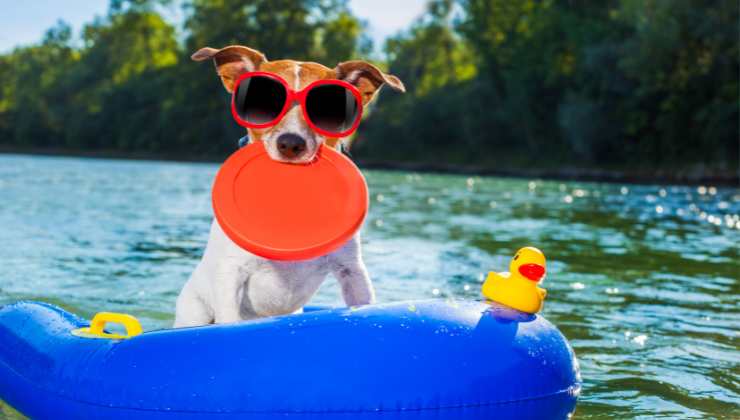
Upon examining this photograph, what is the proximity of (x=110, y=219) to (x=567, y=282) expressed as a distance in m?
8.52

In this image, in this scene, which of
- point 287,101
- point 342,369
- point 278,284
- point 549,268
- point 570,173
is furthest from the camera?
point 570,173

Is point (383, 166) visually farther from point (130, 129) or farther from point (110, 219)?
point (110, 219)

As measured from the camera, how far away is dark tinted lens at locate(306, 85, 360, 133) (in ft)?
12.5

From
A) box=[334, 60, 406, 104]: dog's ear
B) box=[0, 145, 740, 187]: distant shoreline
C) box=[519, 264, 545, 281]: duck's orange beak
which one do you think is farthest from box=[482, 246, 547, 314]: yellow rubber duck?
box=[0, 145, 740, 187]: distant shoreline

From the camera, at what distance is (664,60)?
130 ft

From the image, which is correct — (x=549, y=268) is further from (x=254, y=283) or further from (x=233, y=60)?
(x=233, y=60)

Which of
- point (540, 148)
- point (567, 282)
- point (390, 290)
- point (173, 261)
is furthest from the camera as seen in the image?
point (540, 148)

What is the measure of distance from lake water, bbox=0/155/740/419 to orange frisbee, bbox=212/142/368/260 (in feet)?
5.00

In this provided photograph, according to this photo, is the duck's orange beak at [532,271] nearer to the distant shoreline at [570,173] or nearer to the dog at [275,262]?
the dog at [275,262]

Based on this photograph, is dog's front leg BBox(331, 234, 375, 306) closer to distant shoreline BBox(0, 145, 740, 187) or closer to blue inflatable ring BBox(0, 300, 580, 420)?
blue inflatable ring BBox(0, 300, 580, 420)

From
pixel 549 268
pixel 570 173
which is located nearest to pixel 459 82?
pixel 570 173

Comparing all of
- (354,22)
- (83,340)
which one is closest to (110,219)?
(83,340)

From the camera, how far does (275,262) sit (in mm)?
3965

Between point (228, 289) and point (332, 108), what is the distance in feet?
2.79
